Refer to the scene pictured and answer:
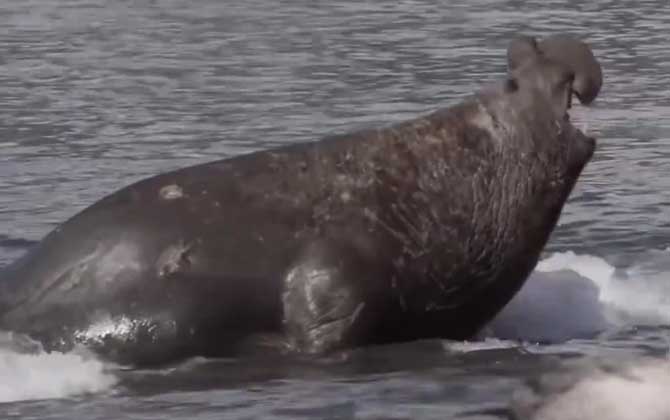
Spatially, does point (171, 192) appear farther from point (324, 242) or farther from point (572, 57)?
point (572, 57)

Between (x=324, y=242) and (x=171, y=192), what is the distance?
80 centimetres

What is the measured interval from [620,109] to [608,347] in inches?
319

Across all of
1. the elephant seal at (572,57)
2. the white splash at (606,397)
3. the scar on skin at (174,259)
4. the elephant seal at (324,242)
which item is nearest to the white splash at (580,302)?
the elephant seal at (324,242)

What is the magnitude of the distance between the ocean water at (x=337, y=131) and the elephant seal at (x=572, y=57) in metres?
1.11

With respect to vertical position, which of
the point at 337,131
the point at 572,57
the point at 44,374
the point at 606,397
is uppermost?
the point at 572,57

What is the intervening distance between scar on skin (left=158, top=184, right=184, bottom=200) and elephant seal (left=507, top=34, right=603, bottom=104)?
1612 millimetres

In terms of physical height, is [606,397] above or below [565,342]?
above

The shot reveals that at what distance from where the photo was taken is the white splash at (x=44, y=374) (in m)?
8.95

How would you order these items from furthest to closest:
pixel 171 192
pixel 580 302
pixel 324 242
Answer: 1. pixel 580 302
2. pixel 171 192
3. pixel 324 242

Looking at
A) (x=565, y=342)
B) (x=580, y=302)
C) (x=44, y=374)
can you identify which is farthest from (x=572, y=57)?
(x=44, y=374)

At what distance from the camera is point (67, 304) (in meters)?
9.56

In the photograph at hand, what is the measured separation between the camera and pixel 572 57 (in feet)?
32.3

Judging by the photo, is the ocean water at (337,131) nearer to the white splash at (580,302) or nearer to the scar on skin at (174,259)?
the white splash at (580,302)

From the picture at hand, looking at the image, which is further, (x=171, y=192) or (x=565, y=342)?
(x=565, y=342)
